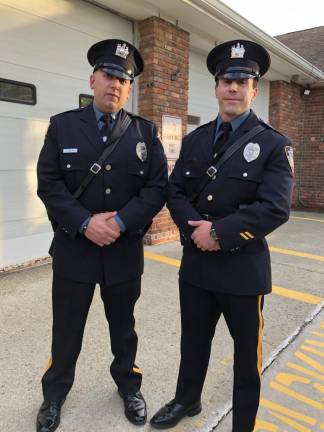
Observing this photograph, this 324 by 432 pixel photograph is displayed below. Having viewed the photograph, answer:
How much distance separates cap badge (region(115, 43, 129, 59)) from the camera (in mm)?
2055

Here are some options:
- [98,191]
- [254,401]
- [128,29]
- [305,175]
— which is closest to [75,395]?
[254,401]

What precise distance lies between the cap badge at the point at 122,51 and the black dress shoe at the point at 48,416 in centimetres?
191

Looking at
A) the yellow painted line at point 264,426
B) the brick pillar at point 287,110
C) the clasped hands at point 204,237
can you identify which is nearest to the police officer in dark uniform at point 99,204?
the clasped hands at point 204,237

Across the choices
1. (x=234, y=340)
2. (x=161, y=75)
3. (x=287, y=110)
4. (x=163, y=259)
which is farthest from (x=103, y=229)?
(x=287, y=110)

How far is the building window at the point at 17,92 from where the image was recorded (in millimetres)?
4164

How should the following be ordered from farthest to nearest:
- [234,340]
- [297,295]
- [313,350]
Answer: [297,295] → [313,350] → [234,340]

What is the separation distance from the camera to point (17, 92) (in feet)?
14.1

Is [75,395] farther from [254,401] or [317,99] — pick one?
[317,99]

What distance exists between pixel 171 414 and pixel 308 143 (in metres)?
9.85

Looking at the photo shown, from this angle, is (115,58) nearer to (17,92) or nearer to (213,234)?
(213,234)

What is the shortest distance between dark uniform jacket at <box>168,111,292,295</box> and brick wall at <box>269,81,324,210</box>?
8726 mm

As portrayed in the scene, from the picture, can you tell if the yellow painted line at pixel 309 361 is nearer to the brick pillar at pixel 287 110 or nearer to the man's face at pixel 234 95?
the man's face at pixel 234 95

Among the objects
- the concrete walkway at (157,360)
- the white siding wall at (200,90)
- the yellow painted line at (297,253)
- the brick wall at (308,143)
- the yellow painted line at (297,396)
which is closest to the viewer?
the concrete walkway at (157,360)

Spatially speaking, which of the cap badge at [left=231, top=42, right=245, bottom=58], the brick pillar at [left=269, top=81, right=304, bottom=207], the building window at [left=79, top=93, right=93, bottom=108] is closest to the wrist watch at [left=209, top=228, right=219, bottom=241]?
the cap badge at [left=231, top=42, right=245, bottom=58]
